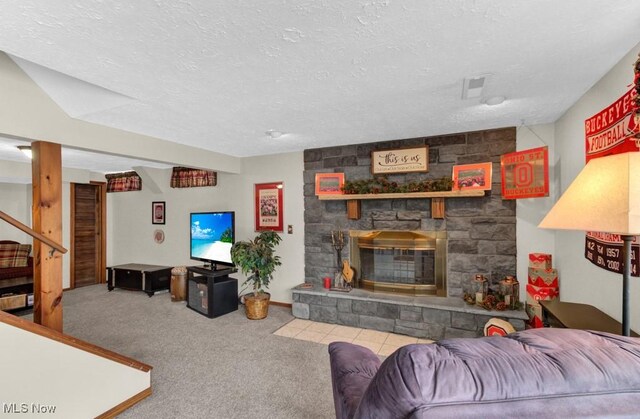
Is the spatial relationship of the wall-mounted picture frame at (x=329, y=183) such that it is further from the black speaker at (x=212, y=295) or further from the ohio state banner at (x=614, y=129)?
the ohio state banner at (x=614, y=129)

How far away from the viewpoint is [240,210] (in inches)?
177

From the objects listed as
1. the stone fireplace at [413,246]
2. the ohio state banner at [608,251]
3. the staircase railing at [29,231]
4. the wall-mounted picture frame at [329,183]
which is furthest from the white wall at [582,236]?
the staircase railing at [29,231]

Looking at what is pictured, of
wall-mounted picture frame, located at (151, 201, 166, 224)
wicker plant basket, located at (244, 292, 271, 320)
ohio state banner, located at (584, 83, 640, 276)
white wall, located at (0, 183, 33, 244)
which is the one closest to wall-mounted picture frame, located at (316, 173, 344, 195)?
wicker plant basket, located at (244, 292, 271, 320)

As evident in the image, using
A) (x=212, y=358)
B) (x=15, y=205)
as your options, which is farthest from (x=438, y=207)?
(x=15, y=205)

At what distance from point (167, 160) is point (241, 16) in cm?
260

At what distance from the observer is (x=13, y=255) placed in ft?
14.4

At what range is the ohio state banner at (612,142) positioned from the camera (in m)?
1.47

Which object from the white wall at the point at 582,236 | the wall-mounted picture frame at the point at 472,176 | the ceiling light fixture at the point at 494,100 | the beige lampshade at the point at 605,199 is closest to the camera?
the beige lampshade at the point at 605,199

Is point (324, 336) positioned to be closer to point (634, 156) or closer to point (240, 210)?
point (240, 210)

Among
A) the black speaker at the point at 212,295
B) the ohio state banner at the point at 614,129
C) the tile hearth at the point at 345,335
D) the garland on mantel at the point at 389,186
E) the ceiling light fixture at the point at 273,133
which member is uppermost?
the ceiling light fixture at the point at 273,133

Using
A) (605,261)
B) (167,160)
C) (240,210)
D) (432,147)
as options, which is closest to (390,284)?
(432,147)

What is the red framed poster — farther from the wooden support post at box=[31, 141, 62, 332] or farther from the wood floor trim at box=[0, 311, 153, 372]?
the wooden support post at box=[31, 141, 62, 332]

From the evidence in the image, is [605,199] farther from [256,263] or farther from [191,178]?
[191,178]

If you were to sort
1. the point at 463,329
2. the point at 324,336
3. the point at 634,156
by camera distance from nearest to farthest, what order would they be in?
the point at 634,156 < the point at 463,329 < the point at 324,336
